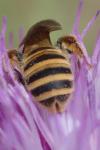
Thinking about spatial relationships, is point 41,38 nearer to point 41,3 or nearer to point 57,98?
point 57,98

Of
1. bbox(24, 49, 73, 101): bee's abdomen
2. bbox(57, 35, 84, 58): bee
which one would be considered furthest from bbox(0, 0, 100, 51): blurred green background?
bbox(24, 49, 73, 101): bee's abdomen

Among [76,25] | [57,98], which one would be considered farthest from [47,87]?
[76,25]

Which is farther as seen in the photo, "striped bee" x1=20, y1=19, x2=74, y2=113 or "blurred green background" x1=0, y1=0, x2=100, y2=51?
"blurred green background" x1=0, y1=0, x2=100, y2=51

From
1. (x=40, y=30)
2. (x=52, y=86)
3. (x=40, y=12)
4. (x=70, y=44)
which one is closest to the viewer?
(x=52, y=86)

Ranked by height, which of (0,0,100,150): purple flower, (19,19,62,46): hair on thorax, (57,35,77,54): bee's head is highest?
(19,19,62,46): hair on thorax

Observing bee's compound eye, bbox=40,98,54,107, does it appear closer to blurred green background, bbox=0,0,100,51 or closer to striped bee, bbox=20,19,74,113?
striped bee, bbox=20,19,74,113

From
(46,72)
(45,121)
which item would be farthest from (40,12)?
(46,72)

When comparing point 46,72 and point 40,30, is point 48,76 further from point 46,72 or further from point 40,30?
point 40,30
